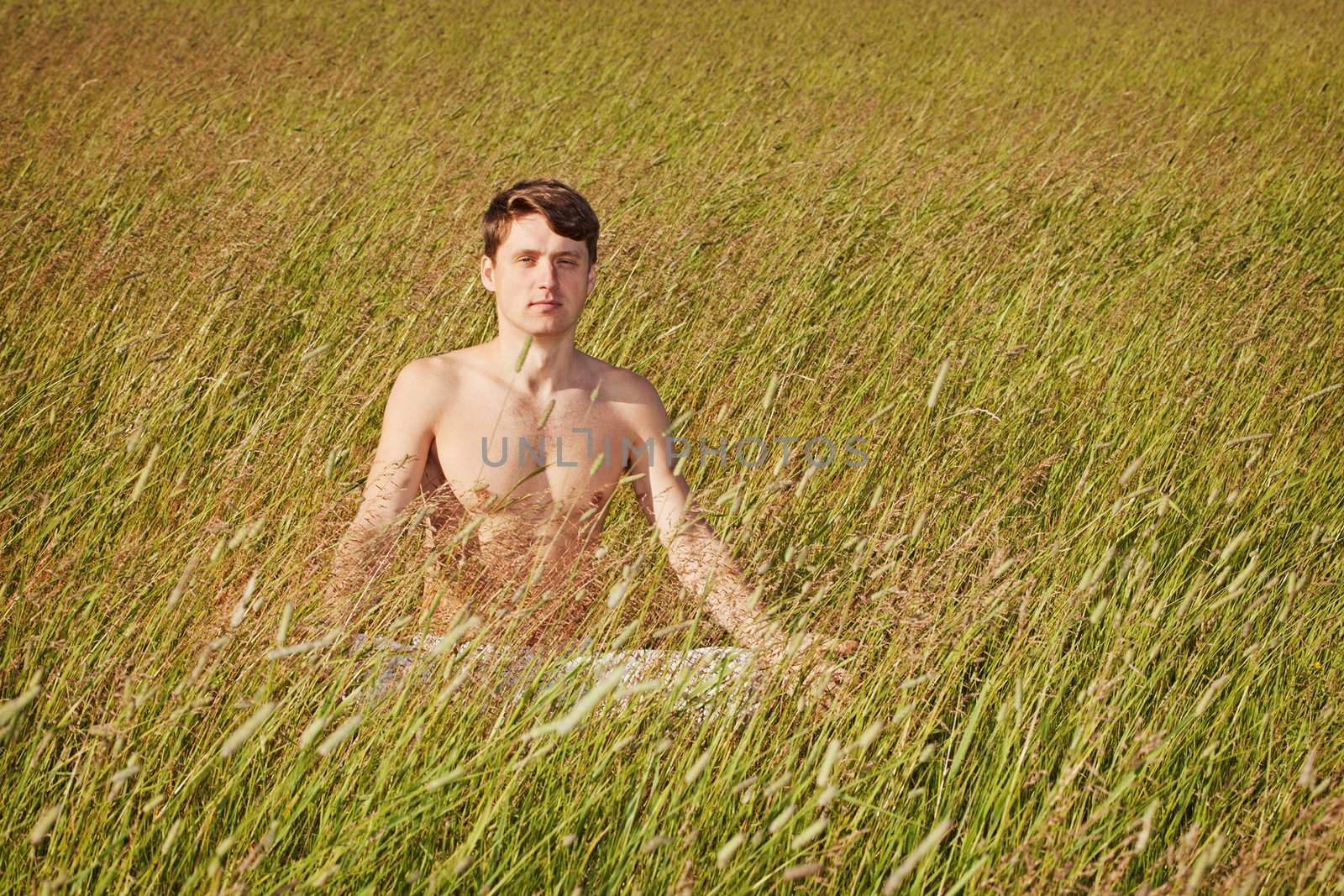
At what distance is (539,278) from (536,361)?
177 millimetres

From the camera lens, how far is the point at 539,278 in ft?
7.36

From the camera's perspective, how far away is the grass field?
1425 millimetres

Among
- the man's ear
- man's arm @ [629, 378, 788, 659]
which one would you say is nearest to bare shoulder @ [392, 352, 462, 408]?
the man's ear

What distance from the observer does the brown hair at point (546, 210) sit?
2281 millimetres

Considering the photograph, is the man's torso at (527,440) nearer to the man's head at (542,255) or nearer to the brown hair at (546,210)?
the man's head at (542,255)

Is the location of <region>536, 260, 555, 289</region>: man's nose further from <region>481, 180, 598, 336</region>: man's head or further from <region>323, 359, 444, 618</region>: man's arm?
<region>323, 359, 444, 618</region>: man's arm

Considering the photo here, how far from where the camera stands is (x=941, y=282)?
3.92 m

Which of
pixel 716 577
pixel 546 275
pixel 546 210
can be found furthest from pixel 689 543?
pixel 546 210

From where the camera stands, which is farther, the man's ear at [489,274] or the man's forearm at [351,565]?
the man's ear at [489,274]

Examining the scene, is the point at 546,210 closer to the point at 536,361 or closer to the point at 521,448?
the point at 536,361

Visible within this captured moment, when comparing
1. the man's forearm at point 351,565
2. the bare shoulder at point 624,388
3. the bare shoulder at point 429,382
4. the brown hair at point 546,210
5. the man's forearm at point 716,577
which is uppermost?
the brown hair at point 546,210

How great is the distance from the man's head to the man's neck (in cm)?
3

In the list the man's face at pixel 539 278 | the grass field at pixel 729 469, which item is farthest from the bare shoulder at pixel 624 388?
the grass field at pixel 729 469

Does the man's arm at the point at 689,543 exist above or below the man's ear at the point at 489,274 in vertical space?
below
